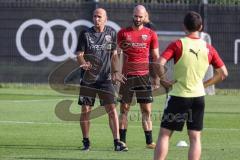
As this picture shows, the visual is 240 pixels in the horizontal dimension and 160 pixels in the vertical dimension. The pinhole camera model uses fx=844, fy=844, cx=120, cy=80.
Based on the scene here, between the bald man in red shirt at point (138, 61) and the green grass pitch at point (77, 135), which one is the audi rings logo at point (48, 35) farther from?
the bald man in red shirt at point (138, 61)

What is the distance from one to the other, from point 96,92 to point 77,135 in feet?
6.99

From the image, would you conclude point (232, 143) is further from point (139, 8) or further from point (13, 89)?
point (13, 89)

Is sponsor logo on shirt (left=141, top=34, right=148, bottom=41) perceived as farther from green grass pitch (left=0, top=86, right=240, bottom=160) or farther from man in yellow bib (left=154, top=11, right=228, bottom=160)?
man in yellow bib (left=154, top=11, right=228, bottom=160)

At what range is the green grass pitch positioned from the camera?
13.1m

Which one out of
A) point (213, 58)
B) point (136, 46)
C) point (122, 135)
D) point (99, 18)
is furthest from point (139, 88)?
point (213, 58)

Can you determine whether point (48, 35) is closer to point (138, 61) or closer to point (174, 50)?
point (138, 61)

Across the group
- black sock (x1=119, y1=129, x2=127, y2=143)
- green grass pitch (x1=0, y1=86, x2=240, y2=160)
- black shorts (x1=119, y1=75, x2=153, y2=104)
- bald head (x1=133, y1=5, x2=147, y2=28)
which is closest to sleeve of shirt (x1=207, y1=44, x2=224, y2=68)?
green grass pitch (x1=0, y1=86, x2=240, y2=160)

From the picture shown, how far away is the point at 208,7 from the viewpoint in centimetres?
2944

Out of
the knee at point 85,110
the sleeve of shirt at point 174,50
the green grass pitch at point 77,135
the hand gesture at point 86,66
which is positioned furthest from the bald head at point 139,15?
the sleeve of shirt at point 174,50

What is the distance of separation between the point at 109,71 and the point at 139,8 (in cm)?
115

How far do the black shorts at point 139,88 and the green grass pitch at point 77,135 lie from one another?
0.82 m

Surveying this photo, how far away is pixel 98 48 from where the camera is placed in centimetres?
1386

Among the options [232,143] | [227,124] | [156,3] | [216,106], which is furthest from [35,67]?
[232,143]

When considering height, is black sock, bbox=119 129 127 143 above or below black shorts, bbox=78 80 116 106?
below
